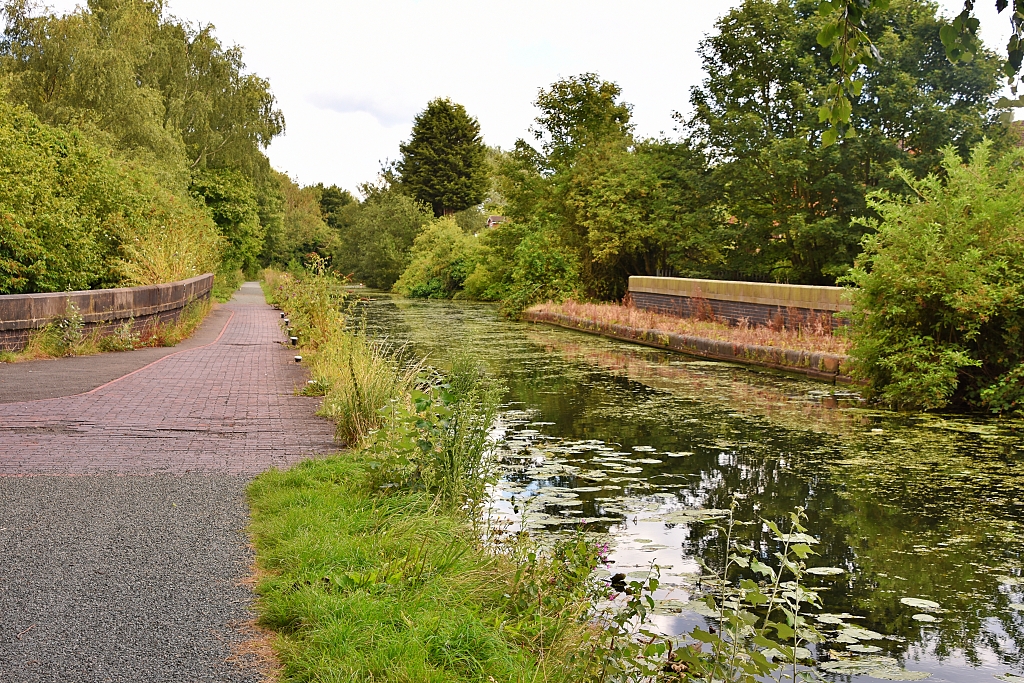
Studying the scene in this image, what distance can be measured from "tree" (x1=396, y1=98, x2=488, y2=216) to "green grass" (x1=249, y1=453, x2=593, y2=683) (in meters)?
72.6

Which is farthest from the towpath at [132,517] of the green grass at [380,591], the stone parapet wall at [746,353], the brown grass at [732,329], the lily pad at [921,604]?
the brown grass at [732,329]

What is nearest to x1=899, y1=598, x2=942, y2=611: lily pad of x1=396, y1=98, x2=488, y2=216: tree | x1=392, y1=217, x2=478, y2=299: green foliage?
x1=392, y1=217, x2=478, y2=299: green foliage

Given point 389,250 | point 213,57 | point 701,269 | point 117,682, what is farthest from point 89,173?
point 389,250

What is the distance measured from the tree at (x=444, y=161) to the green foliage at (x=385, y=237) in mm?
3672

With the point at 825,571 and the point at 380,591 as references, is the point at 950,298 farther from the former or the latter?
the point at 380,591

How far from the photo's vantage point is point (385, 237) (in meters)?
68.6

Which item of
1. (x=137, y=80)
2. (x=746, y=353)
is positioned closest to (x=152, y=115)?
(x=137, y=80)

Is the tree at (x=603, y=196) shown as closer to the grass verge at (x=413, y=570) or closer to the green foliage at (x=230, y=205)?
the green foliage at (x=230, y=205)

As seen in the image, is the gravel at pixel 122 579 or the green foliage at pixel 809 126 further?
the green foliage at pixel 809 126

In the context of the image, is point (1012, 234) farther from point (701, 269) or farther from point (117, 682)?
point (701, 269)

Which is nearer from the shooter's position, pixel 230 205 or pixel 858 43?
pixel 858 43

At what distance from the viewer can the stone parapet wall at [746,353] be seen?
16094 millimetres

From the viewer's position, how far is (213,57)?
1793 inches

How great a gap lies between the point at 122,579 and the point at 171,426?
4.94 m
